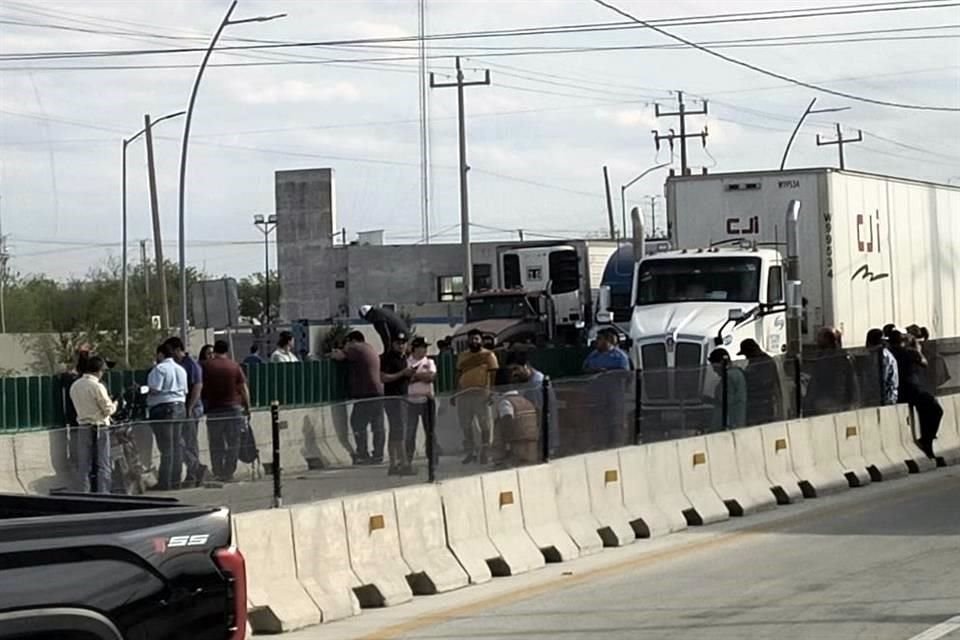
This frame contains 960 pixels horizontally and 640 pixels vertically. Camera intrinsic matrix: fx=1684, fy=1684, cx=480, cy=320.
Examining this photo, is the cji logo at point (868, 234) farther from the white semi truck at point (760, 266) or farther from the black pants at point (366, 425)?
the black pants at point (366, 425)

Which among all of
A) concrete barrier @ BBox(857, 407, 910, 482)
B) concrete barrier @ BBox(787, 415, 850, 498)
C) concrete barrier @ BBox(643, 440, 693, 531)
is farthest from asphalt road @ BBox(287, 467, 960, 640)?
concrete barrier @ BBox(857, 407, 910, 482)

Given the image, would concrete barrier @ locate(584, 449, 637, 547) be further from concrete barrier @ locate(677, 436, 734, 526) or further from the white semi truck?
the white semi truck

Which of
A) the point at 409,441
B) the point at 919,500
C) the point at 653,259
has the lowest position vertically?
the point at 919,500

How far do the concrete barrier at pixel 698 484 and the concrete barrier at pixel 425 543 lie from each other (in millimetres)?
4499

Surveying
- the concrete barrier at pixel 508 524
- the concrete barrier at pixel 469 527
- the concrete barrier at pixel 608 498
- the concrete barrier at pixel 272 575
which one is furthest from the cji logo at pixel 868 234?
the concrete barrier at pixel 272 575

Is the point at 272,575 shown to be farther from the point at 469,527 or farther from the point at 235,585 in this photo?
the point at 235,585

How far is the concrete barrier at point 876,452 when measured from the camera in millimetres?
21812

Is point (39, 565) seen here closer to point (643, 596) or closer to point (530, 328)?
point (643, 596)

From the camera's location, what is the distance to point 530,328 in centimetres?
4131

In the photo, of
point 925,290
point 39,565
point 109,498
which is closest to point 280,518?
point 109,498

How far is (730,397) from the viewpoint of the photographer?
20453 mm

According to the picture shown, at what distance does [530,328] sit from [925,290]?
11307mm

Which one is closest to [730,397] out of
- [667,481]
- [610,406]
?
[610,406]

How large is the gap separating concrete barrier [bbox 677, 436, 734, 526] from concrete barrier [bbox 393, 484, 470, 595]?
4499 millimetres
